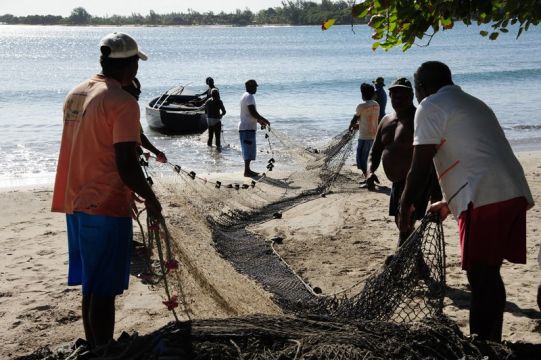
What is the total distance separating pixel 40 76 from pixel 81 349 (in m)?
45.6

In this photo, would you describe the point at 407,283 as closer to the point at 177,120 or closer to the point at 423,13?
the point at 423,13

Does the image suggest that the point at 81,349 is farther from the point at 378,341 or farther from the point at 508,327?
the point at 508,327

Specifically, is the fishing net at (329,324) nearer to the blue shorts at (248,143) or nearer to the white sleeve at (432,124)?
the white sleeve at (432,124)

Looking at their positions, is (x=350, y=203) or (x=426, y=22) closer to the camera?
(x=426, y=22)

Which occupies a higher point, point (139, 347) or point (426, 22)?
point (426, 22)

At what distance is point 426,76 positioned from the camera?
168 inches

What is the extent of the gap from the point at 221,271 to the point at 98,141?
2.66m

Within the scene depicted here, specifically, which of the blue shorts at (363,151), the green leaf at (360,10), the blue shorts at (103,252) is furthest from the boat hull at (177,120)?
the blue shorts at (103,252)

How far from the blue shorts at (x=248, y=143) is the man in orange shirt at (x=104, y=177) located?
842 centimetres

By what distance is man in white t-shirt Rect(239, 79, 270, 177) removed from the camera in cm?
1189

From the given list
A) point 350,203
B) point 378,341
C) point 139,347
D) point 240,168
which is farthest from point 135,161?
point 240,168

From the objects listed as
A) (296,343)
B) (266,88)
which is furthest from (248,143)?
(266,88)

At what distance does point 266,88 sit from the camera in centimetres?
3784

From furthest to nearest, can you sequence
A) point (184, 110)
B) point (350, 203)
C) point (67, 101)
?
point (184, 110), point (350, 203), point (67, 101)
